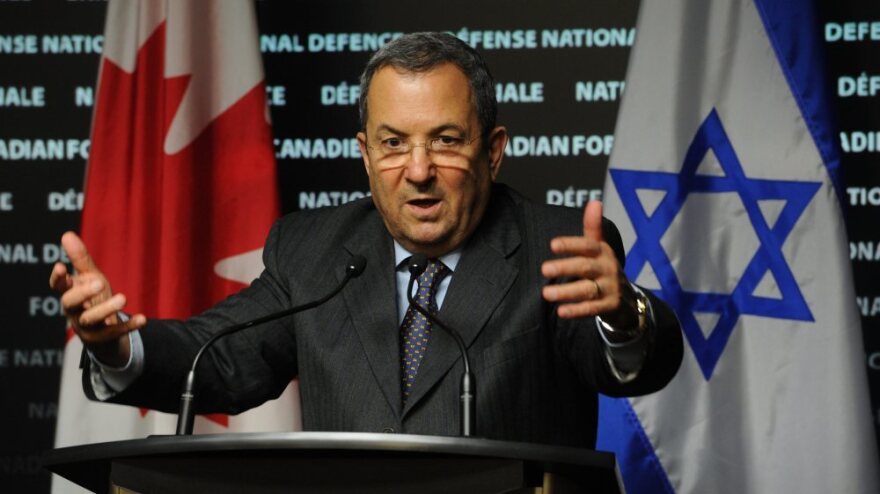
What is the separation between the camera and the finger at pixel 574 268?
1722 millimetres

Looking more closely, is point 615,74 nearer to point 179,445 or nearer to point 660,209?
point 660,209

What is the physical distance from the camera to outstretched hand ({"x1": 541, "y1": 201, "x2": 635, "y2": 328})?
1.73 meters

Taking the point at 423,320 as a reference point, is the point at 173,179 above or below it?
above

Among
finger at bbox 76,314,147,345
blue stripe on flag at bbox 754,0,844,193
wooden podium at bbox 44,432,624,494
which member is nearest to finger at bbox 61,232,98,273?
finger at bbox 76,314,147,345

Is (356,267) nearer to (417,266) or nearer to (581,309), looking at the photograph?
(417,266)

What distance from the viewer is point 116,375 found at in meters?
2.12

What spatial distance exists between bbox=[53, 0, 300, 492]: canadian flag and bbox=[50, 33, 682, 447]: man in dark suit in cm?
128

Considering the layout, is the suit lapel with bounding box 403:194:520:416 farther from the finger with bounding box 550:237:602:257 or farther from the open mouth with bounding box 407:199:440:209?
the finger with bounding box 550:237:602:257

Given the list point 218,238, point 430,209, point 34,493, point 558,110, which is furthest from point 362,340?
point 34,493

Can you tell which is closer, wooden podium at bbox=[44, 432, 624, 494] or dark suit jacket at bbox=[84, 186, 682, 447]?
wooden podium at bbox=[44, 432, 624, 494]

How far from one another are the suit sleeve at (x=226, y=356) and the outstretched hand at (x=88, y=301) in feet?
0.61

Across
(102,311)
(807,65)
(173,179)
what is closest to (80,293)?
(102,311)

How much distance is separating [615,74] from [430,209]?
192 centimetres

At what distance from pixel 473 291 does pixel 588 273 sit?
587mm
